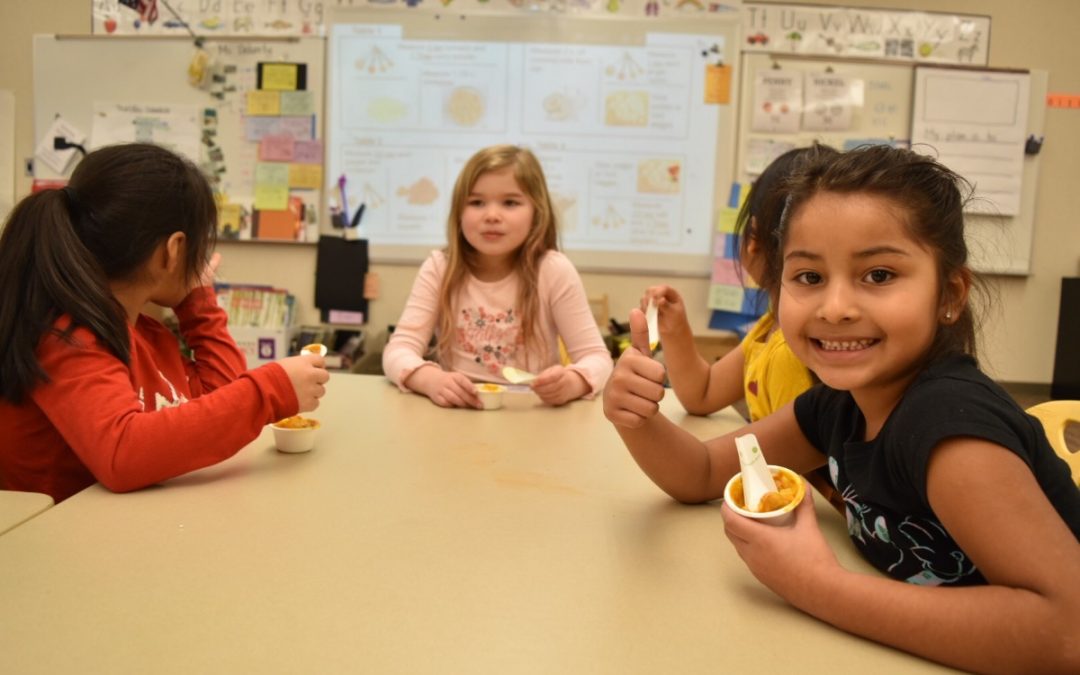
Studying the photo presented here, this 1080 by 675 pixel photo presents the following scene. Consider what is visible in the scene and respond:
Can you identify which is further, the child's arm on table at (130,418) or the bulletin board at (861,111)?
the bulletin board at (861,111)

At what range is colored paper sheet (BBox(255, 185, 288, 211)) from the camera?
3.44m

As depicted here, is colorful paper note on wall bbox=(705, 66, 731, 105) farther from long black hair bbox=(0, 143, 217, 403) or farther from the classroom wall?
long black hair bbox=(0, 143, 217, 403)

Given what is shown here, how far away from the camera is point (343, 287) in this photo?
3465mm

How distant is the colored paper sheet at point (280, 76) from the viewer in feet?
11.1

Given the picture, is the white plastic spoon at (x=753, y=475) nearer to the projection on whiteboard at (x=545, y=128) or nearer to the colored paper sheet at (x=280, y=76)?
the projection on whiteboard at (x=545, y=128)

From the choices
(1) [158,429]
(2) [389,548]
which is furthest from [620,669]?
(1) [158,429]

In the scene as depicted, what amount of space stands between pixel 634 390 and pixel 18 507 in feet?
2.23

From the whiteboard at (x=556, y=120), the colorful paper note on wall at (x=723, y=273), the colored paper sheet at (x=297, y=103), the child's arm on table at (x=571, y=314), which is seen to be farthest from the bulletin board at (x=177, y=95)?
the child's arm on table at (x=571, y=314)

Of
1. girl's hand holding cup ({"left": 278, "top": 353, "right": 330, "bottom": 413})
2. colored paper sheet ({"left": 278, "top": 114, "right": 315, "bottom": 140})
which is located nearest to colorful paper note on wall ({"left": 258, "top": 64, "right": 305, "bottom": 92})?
colored paper sheet ({"left": 278, "top": 114, "right": 315, "bottom": 140})

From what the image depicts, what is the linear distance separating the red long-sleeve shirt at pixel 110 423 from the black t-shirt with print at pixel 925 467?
0.72m

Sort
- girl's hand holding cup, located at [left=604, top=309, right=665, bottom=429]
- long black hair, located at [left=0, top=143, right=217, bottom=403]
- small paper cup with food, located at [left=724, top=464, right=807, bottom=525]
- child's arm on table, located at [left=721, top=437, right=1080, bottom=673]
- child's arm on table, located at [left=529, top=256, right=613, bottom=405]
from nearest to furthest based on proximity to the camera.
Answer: child's arm on table, located at [left=721, top=437, right=1080, bottom=673], small paper cup with food, located at [left=724, top=464, right=807, bottom=525], girl's hand holding cup, located at [left=604, top=309, right=665, bottom=429], long black hair, located at [left=0, top=143, right=217, bottom=403], child's arm on table, located at [left=529, top=256, right=613, bottom=405]

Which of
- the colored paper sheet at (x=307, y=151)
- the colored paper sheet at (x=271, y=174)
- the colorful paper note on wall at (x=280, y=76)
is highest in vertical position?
the colorful paper note on wall at (x=280, y=76)

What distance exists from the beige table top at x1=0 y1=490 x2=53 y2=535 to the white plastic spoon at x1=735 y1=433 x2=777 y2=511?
2.40 feet

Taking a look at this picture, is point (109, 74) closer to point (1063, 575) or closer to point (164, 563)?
point (164, 563)
